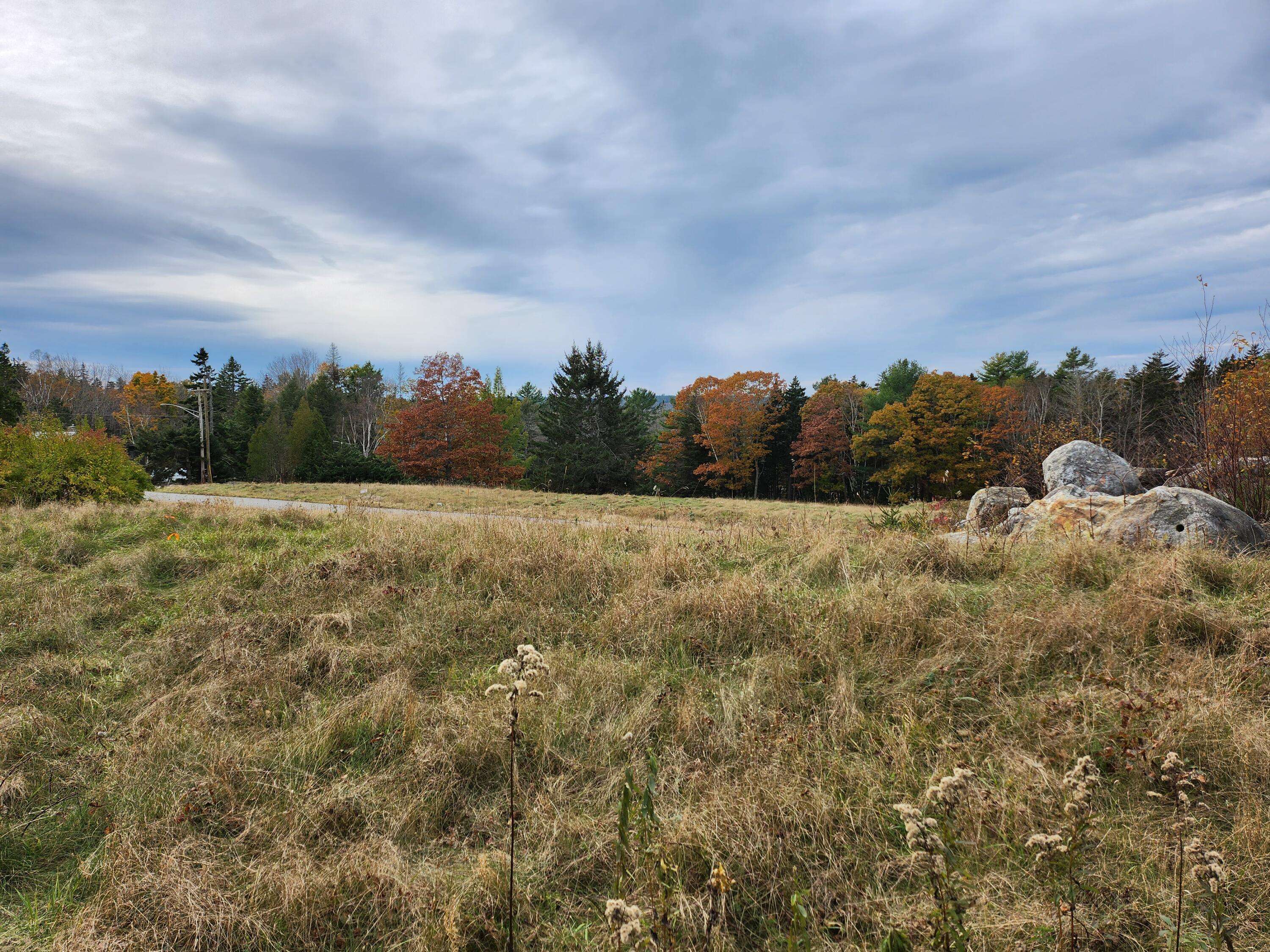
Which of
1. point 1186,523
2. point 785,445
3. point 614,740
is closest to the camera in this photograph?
point 614,740

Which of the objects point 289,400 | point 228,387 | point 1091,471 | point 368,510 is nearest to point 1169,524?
point 1091,471

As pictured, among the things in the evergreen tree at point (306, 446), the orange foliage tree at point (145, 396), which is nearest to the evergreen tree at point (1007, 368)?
the evergreen tree at point (306, 446)

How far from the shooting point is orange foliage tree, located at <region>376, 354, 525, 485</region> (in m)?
31.8

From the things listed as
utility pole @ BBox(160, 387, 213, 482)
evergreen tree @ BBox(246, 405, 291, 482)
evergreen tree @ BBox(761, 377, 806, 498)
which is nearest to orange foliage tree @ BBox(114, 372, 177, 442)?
utility pole @ BBox(160, 387, 213, 482)

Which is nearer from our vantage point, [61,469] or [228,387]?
[61,469]

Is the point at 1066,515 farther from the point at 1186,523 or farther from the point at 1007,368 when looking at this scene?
the point at 1007,368

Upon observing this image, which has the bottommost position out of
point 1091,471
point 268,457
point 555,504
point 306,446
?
point 555,504

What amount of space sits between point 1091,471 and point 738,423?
26.9 m

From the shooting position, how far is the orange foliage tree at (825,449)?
34969 millimetres

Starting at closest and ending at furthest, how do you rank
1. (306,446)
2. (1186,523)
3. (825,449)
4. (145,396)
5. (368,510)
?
1. (1186,523)
2. (368,510)
3. (825,449)
4. (306,446)
5. (145,396)

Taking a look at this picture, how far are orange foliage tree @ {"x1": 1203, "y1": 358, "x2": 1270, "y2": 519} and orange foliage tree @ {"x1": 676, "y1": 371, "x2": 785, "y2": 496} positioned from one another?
2794cm

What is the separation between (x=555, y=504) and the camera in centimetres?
1630

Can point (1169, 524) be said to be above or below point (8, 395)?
below

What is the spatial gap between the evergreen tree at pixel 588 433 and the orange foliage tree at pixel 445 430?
11.0ft
